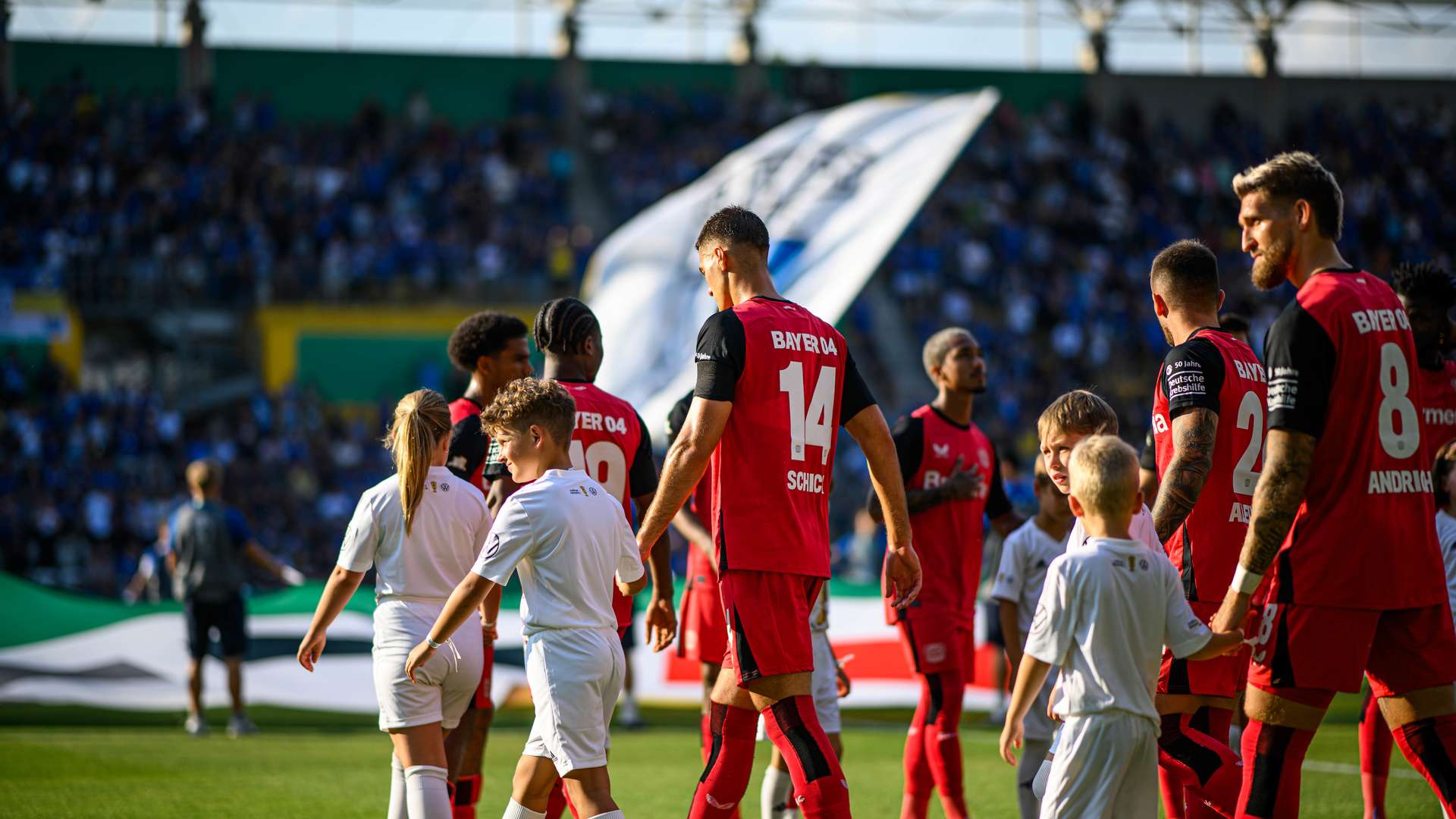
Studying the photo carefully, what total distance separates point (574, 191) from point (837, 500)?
1236 cm

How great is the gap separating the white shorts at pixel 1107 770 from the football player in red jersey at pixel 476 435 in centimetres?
257

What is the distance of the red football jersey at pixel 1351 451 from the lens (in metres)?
4.39

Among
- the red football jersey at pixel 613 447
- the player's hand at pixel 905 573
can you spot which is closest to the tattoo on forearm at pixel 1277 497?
the player's hand at pixel 905 573

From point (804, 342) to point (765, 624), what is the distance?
106 centimetres

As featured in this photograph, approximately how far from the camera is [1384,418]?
4465mm

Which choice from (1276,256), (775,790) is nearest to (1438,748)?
(1276,256)

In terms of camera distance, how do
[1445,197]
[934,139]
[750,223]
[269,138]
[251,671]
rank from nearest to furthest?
[750,223], [251,671], [934,139], [269,138], [1445,197]

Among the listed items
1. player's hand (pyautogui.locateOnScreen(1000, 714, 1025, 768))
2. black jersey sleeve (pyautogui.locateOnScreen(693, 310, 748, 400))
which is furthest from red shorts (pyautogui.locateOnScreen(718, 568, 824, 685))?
player's hand (pyautogui.locateOnScreen(1000, 714, 1025, 768))

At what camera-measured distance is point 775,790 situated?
6.65 m

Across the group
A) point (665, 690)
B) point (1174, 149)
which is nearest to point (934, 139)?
point (665, 690)

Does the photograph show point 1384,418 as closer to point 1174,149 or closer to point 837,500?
point 837,500

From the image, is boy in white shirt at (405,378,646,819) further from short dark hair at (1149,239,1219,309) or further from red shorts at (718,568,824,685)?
short dark hair at (1149,239,1219,309)

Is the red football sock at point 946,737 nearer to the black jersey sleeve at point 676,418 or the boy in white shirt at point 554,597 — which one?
the black jersey sleeve at point 676,418

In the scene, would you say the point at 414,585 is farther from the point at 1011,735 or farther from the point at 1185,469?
the point at 1185,469
